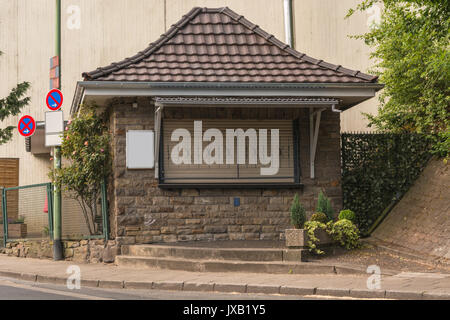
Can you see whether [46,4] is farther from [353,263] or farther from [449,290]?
[449,290]

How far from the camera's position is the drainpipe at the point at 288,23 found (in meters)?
22.4

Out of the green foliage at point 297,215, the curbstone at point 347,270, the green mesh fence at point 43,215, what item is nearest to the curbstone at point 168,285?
the green foliage at point 297,215

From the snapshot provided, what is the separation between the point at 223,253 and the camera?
11.9 m

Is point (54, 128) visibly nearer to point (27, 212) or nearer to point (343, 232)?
point (27, 212)

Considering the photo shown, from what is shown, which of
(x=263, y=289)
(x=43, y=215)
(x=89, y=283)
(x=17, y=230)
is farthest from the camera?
(x=17, y=230)

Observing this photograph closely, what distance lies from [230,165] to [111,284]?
4.14 metres

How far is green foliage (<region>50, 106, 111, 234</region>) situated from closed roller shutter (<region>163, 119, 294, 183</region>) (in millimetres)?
1537

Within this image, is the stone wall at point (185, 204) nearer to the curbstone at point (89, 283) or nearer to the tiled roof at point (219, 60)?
the tiled roof at point (219, 60)

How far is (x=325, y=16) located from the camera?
861 inches

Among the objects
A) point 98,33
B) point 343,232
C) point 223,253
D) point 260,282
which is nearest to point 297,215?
point 343,232

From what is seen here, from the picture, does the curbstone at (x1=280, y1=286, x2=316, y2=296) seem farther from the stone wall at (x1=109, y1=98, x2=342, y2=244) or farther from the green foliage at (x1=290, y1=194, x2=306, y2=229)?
the stone wall at (x1=109, y1=98, x2=342, y2=244)

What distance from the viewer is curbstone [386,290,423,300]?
351 inches

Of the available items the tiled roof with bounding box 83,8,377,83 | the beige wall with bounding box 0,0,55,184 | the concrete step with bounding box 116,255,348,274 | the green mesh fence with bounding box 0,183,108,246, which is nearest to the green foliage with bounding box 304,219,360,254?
the concrete step with bounding box 116,255,348,274
